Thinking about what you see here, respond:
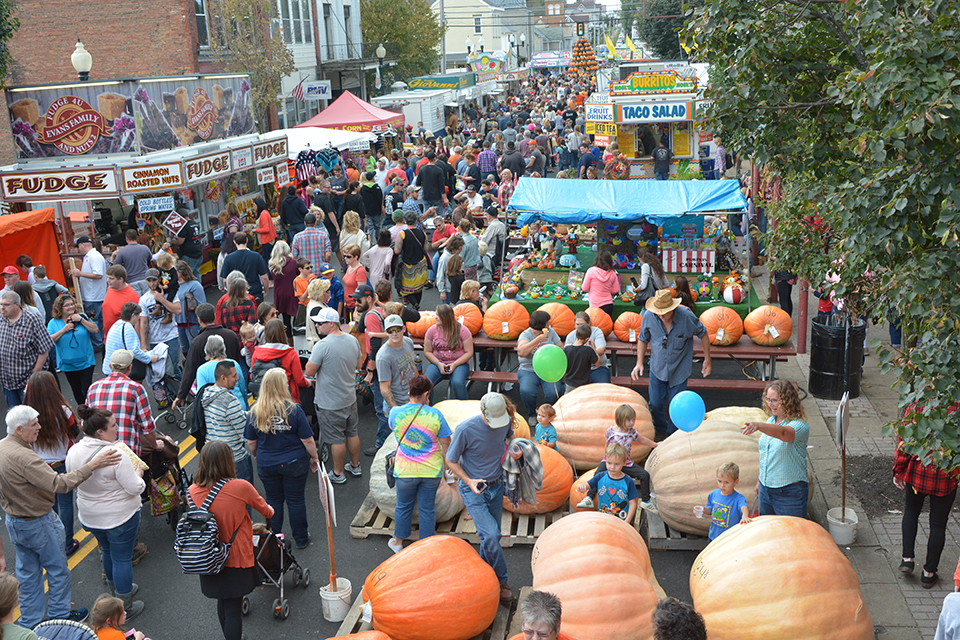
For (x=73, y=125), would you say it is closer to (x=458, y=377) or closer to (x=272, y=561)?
(x=458, y=377)

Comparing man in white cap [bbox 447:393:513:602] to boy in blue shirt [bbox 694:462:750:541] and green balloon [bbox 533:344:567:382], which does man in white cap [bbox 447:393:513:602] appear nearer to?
boy in blue shirt [bbox 694:462:750:541]

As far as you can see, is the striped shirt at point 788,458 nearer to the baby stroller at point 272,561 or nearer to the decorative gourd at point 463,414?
the decorative gourd at point 463,414

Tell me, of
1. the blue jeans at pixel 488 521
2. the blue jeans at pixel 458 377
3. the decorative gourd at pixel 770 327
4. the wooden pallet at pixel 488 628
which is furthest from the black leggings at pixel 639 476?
the decorative gourd at pixel 770 327

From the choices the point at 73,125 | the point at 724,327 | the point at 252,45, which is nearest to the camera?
the point at 724,327

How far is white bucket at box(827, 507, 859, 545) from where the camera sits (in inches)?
285

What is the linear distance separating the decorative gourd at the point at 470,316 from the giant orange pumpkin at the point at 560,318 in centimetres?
90

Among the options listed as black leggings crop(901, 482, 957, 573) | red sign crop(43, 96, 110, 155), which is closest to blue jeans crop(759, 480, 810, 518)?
black leggings crop(901, 482, 957, 573)

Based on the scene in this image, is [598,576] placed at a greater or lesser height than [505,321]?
lesser

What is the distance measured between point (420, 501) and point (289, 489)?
1171 millimetres

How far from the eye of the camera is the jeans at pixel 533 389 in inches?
378

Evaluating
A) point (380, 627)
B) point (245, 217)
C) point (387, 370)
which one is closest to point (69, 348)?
point (387, 370)

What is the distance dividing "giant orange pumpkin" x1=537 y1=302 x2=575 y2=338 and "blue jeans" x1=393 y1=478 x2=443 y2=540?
4360 millimetres

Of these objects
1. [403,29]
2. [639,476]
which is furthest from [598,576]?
[403,29]

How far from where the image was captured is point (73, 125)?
15500mm
